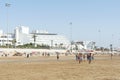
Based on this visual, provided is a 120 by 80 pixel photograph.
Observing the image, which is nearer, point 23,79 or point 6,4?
point 23,79

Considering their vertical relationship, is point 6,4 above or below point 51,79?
above

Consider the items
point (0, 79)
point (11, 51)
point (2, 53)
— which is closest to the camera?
point (0, 79)

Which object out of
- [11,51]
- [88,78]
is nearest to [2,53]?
[11,51]

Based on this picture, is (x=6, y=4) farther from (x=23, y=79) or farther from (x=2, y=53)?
(x=23, y=79)

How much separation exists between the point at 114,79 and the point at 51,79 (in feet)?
14.0

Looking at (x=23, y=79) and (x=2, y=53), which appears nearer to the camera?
(x=23, y=79)

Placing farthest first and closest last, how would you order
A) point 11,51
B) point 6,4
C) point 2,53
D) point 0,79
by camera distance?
1. point 11,51
2. point 2,53
3. point 6,4
4. point 0,79

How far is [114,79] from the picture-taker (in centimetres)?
2344

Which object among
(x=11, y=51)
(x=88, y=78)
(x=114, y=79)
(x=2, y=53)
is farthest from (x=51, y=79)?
(x=11, y=51)

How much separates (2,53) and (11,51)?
13.0 m

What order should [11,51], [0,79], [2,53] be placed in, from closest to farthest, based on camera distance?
[0,79] < [2,53] < [11,51]

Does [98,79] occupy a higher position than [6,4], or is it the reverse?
[6,4]

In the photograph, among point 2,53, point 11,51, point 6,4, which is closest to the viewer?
point 6,4

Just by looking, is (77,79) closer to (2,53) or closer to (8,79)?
(8,79)
